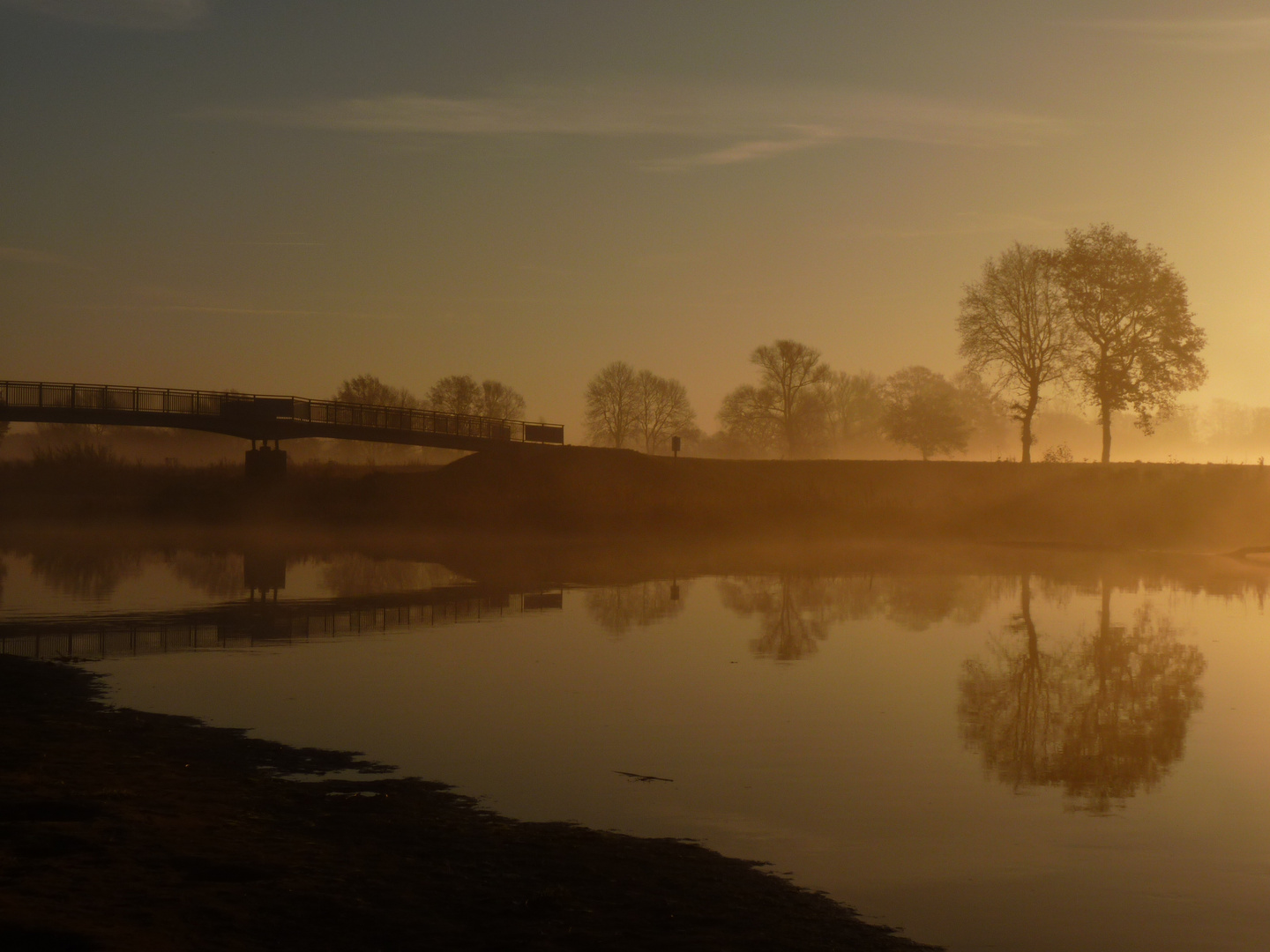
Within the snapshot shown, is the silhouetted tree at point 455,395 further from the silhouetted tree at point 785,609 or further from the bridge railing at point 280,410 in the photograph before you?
the silhouetted tree at point 785,609

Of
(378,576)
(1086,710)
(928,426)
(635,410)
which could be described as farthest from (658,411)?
(1086,710)

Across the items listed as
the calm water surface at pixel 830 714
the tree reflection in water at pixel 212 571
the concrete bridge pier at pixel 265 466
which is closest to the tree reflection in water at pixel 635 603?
the calm water surface at pixel 830 714

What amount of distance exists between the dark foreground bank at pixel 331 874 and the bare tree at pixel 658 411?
108741 mm

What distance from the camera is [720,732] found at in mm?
16375

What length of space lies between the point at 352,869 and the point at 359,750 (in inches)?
198

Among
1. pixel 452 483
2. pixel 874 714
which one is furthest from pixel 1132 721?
pixel 452 483

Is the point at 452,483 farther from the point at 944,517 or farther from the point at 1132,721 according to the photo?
the point at 1132,721

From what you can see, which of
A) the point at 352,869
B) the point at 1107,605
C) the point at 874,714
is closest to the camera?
the point at 352,869

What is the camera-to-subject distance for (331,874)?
9703 millimetres

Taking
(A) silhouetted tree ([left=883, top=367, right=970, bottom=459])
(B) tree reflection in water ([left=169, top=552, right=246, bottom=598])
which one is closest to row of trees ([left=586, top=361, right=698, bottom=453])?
(A) silhouetted tree ([left=883, top=367, right=970, bottom=459])

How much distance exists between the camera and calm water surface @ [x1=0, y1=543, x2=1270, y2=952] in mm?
10703

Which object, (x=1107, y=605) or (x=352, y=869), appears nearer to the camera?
(x=352, y=869)

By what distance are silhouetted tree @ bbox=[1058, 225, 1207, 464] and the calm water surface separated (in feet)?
118

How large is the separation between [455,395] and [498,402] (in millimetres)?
4686
